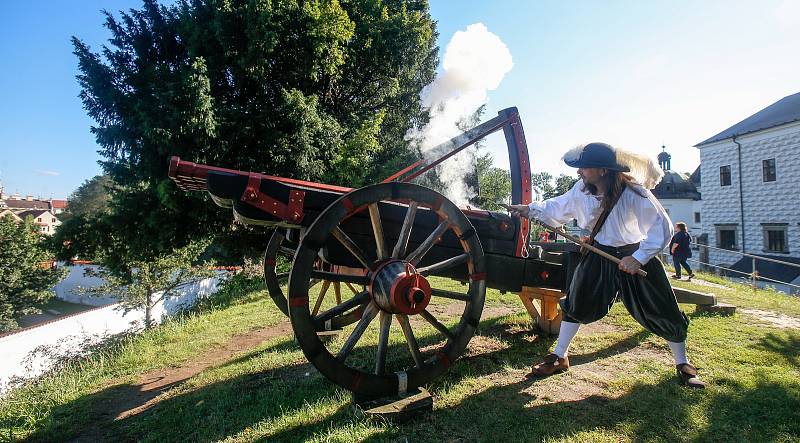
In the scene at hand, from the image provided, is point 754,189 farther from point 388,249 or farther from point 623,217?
point 388,249

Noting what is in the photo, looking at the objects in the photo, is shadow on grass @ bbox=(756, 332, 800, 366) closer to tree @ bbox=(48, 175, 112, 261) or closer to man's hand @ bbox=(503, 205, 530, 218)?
man's hand @ bbox=(503, 205, 530, 218)

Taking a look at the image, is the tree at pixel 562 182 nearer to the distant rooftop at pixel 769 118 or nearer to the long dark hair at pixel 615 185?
the distant rooftop at pixel 769 118

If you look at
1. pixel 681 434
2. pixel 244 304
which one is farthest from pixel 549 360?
pixel 244 304

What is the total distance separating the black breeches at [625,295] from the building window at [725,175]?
26.1 metres

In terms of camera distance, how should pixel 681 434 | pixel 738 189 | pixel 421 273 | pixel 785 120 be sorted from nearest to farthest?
pixel 681 434
pixel 421 273
pixel 785 120
pixel 738 189

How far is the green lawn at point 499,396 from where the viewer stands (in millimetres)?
2471

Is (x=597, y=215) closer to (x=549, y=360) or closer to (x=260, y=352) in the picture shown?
(x=549, y=360)

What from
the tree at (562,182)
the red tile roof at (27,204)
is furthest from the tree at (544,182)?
the red tile roof at (27,204)

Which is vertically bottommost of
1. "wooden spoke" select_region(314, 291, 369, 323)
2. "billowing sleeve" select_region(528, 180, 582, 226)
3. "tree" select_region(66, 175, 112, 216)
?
"wooden spoke" select_region(314, 291, 369, 323)

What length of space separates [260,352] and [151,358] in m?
1.41

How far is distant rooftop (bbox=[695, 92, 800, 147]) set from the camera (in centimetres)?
2077

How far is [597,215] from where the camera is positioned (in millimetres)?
3262

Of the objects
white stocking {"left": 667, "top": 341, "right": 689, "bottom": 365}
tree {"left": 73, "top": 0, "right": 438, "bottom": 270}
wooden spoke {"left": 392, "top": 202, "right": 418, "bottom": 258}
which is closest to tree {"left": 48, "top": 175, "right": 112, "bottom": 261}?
tree {"left": 73, "top": 0, "right": 438, "bottom": 270}

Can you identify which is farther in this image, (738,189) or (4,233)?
(4,233)
